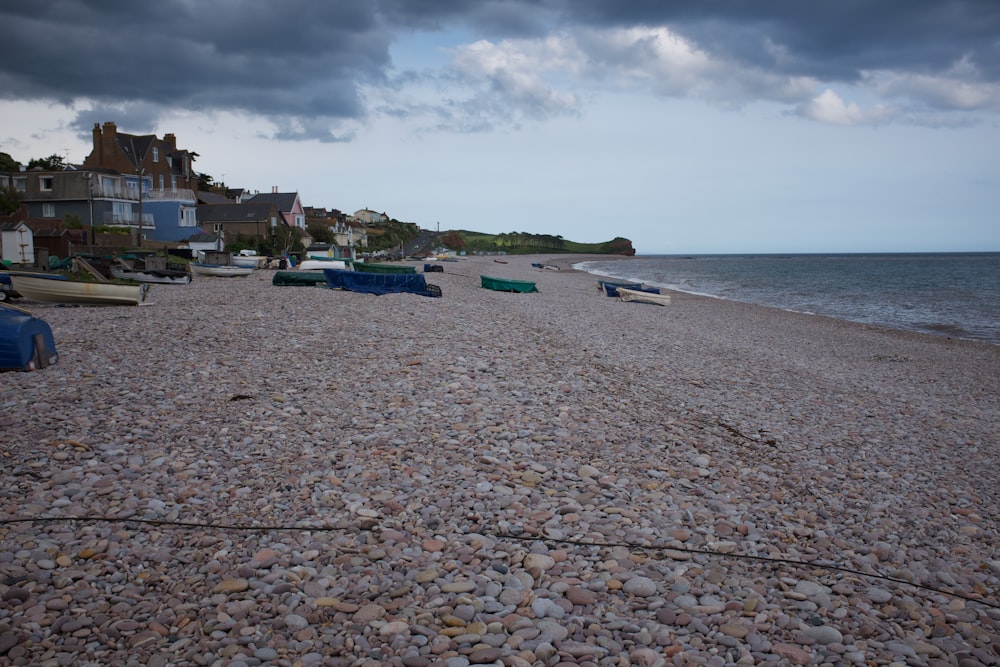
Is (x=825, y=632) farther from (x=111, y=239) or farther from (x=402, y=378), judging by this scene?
(x=111, y=239)

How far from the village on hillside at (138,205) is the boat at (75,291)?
85.4 ft

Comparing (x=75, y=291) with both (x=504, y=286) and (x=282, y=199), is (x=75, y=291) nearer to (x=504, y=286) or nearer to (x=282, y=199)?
(x=504, y=286)

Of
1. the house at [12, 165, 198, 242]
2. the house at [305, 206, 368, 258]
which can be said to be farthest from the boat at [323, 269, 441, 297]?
the house at [305, 206, 368, 258]

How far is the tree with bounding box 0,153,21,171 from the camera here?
222 feet

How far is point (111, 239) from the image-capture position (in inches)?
1989

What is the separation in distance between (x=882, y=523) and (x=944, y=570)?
1007mm

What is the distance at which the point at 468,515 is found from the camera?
23.0 feet

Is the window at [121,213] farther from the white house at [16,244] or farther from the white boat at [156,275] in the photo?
the white boat at [156,275]

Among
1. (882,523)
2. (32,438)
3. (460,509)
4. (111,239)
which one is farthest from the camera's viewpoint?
(111,239)

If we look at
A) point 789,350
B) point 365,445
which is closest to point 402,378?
point 365,445

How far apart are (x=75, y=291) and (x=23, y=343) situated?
37.5ft

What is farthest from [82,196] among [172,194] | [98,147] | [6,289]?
[6,289]

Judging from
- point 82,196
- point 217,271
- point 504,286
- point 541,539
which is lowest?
point 541,539

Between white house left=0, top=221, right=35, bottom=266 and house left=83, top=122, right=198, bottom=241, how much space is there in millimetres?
31948
